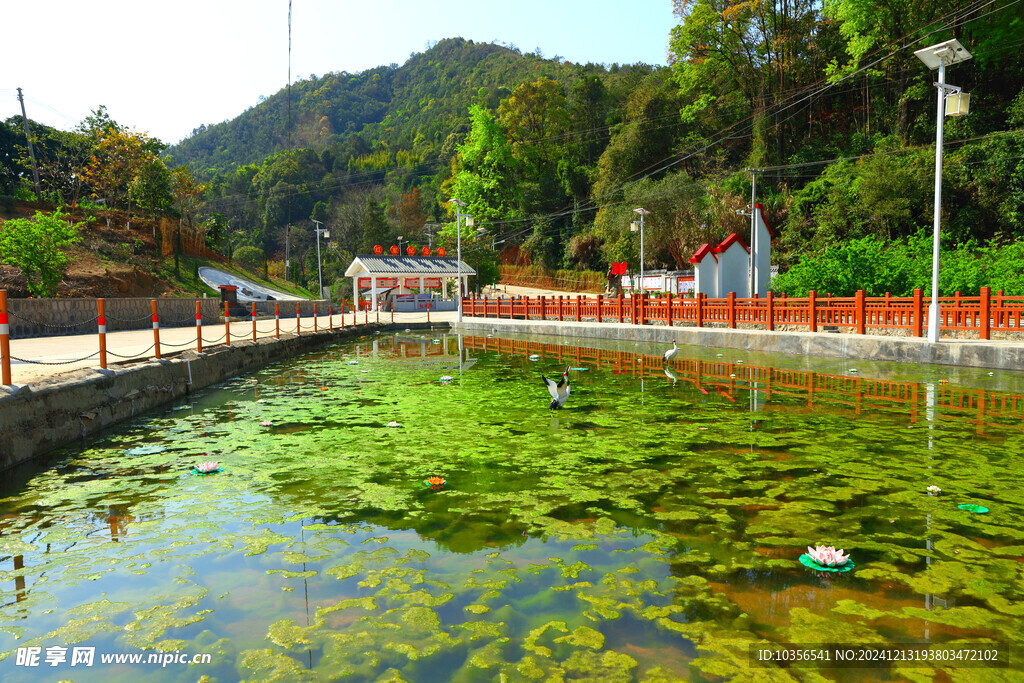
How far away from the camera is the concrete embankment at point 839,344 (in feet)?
33.7

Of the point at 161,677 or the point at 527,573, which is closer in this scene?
the point at 161,677

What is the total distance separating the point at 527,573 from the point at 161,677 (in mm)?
1538

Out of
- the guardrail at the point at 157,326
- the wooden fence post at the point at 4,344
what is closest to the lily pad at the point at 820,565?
the guardrail at the point at 157,326

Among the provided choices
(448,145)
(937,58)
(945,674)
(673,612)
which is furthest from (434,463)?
(448,145)

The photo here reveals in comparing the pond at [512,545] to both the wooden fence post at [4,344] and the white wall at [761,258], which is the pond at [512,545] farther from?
the white wall at [761,258]

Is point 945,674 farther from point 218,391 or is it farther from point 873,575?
point 218,391

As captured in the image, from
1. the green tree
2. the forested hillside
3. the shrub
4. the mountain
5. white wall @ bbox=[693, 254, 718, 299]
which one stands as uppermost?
the mountain

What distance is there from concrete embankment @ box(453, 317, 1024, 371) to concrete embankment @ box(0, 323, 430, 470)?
36.7ft

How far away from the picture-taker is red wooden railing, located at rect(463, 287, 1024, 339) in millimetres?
11391

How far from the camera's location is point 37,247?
66.8 feet

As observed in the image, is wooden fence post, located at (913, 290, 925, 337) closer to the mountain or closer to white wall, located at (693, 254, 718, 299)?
white wall, located at (693, 254, 718, 299)

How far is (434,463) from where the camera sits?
16.3ft

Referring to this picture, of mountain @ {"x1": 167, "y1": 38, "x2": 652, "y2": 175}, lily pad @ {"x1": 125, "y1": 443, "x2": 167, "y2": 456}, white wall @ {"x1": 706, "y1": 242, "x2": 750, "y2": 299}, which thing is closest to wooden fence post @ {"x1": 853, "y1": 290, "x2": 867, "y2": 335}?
white wall @ {"x1": 706, "y1": 242, "x2": 750, "y2": 299}

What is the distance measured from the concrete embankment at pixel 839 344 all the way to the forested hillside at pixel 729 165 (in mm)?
4799
